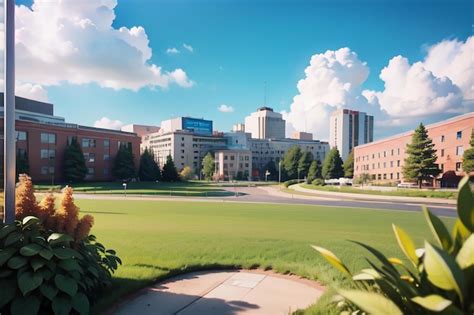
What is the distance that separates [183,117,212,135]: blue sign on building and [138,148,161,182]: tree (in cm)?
7029

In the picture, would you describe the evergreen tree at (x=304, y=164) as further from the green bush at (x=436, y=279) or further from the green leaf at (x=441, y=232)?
the green leaf at (x=441, y=232)

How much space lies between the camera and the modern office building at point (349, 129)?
539 feet

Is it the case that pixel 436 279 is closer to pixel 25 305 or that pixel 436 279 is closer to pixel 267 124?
pixel 25 305

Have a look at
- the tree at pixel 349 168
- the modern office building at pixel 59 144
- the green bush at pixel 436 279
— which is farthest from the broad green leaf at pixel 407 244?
the tree at pixel 349 168

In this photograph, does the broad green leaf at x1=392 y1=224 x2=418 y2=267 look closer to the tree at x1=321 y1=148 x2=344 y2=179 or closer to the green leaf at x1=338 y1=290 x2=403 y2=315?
the green leaf at x1=338 y1=290 x2=403 y2=315

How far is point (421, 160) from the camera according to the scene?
47656 millimetres

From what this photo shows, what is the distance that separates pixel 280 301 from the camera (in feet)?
16.4

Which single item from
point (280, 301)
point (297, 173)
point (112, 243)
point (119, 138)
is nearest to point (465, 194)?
point (280, 301)

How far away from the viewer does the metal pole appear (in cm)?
428

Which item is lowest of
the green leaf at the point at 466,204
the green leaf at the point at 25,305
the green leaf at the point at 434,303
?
the green leaf at the point at 25,305

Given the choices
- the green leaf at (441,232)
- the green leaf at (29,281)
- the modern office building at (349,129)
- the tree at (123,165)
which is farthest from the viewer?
the modern office building at (349,129)

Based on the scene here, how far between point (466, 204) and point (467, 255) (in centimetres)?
43

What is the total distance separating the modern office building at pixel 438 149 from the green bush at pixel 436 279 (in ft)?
172

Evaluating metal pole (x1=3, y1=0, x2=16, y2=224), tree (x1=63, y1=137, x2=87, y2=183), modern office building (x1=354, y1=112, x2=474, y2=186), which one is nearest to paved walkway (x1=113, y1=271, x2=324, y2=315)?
metal pole (x1=3, y1=0, x2=16, y2=224)
